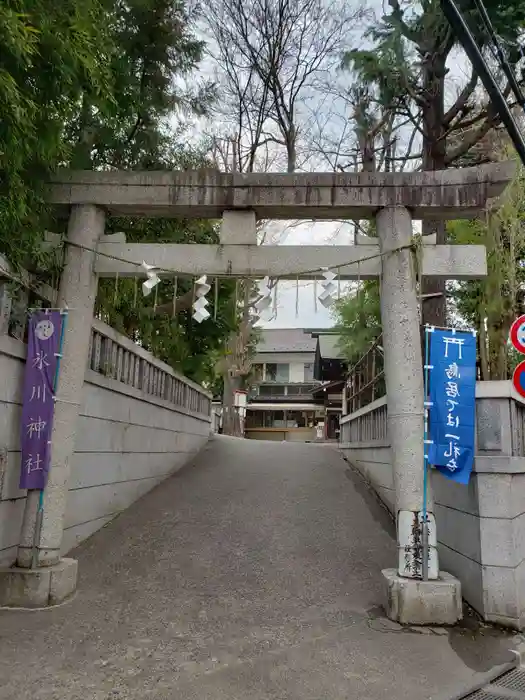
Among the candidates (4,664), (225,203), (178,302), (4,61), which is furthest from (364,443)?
(4,61)

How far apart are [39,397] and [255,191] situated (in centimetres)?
355

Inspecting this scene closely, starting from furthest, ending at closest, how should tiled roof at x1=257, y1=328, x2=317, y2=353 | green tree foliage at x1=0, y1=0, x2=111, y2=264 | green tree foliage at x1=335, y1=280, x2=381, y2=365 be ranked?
1. tiled roof at x1=257, y1=328, x2=317, y2=353
2. green tree foliage at x1=335, y1=280, x2=381, y2=365
3. green tree foliage at x1=0, y1=0, x2=111, y2=264

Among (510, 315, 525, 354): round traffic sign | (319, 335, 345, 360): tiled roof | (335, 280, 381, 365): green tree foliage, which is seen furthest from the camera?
(319, 335, 345, 360): tiled roof

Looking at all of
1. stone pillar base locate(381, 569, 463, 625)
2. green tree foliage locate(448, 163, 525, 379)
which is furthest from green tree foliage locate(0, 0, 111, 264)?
green tree foliage locate(448, 163, 525, 379)

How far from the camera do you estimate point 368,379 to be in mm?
12273

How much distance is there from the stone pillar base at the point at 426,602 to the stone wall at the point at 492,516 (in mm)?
315

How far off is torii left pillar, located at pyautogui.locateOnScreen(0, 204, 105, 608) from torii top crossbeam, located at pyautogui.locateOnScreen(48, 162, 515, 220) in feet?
1.06

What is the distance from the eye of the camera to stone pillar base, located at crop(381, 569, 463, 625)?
5.54 meters

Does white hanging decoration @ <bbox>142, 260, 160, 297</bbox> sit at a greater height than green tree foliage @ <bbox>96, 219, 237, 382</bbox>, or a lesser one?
lesser

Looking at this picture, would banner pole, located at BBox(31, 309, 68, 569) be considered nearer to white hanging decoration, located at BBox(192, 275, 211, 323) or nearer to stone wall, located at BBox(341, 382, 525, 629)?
white hanging decoration, located at BBox(192, 275, 211, 323)

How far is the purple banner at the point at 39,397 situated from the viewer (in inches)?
237

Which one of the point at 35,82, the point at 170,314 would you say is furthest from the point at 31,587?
the point at 170,314

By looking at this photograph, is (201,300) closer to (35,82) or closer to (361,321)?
(35,82)

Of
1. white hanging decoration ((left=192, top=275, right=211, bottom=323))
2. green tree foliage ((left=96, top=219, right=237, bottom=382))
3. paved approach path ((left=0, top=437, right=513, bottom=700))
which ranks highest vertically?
green tree foliage ((left=96, top=219, right=237, bottom=382))
